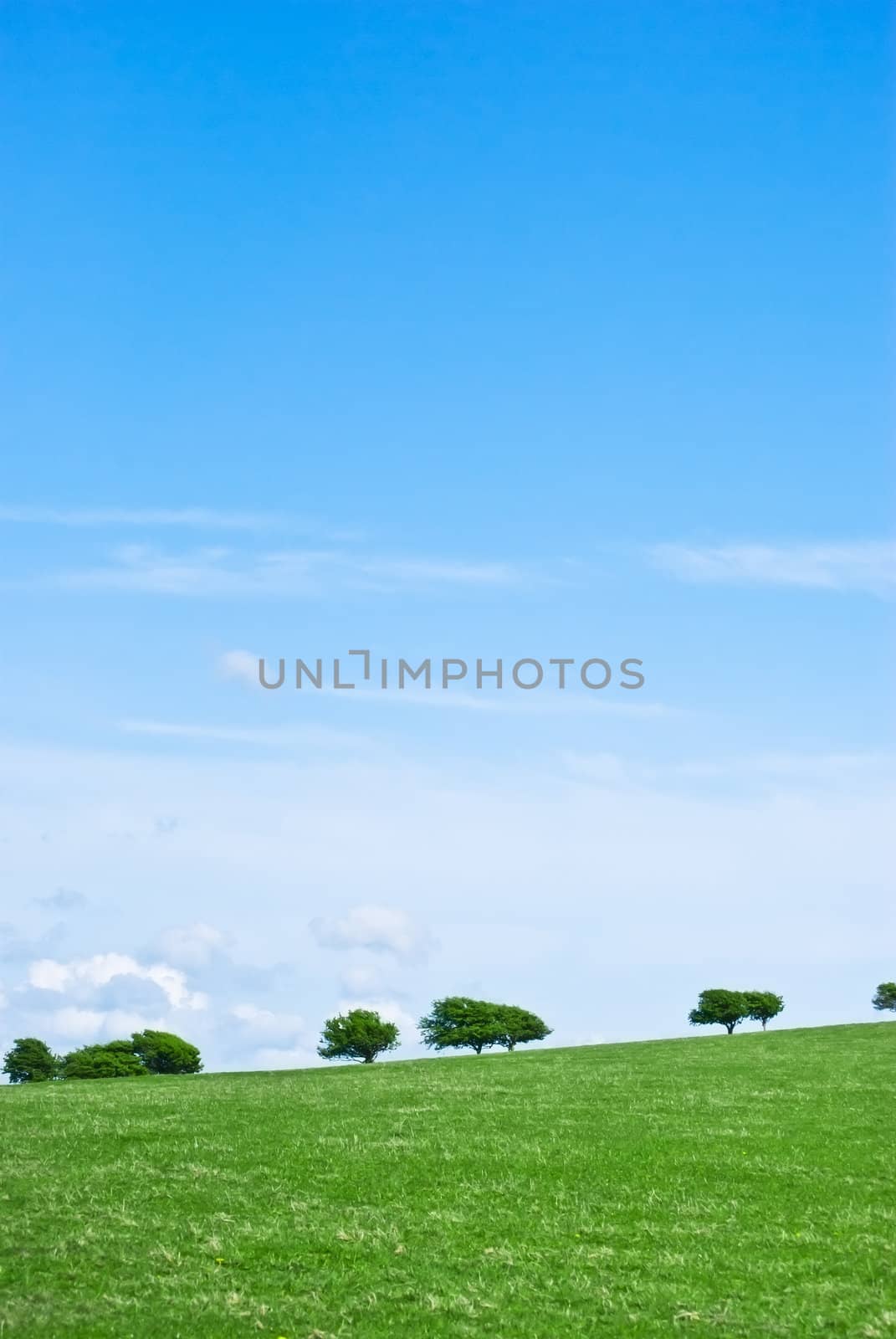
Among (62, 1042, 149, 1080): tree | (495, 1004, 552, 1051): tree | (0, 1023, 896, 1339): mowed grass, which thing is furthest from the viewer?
(495, 1004, 552, 1051): tree

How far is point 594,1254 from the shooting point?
1562cm

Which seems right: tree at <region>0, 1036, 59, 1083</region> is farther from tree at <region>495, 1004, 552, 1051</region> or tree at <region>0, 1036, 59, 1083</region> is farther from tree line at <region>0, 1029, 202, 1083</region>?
tree at <region>495, 1004, 552, 1051</region>

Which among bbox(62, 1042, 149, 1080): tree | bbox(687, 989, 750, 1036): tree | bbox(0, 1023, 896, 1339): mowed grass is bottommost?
bbox(0, 1023, 896, 1339): mowed grass

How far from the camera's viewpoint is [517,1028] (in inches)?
2532

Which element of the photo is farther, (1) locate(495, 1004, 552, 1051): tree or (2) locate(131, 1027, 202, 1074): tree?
(1) locate(495, 1004, 552, 1051): tree

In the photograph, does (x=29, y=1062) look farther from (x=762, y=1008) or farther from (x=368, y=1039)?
(x=762, y=1008)

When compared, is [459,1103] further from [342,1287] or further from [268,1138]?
[342,1287]

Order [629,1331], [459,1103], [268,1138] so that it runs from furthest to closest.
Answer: [459,1103]
[268,1138]
[629,1331]

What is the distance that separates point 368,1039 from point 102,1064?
14.2 m

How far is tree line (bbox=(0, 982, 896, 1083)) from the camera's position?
5834 cm

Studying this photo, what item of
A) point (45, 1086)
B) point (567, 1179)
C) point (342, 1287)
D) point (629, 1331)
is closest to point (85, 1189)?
point (342, 1287)

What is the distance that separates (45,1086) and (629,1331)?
110 feet

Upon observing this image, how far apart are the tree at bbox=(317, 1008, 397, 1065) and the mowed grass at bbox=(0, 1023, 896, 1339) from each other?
31.8 meters

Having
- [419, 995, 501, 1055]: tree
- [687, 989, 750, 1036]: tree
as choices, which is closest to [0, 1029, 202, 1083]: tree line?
[419, 995, 501, 1055]: tree
